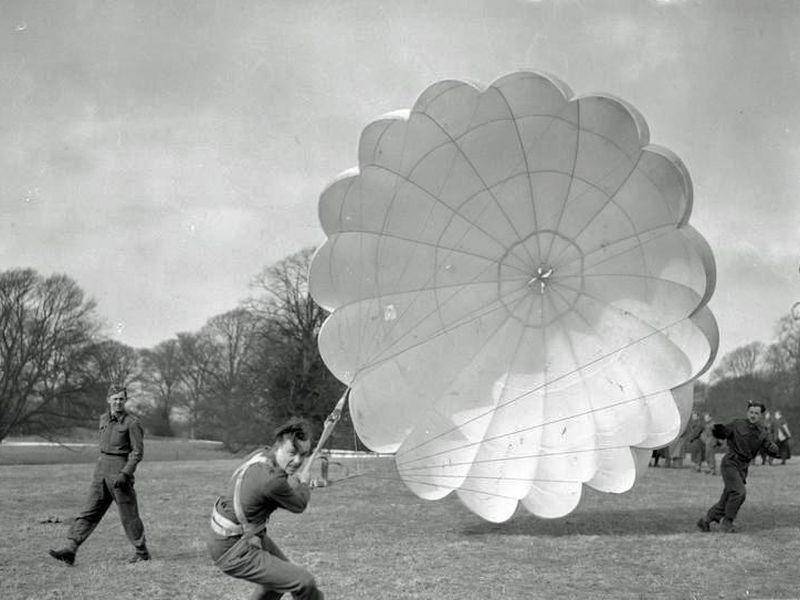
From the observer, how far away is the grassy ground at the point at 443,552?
23.4ft

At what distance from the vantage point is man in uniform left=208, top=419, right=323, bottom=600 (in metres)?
4.89

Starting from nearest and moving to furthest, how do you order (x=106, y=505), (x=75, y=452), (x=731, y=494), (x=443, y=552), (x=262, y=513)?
(x=262, y=513)
(x=106, y=505)
(x=443, y=552)
(x=731, y=494)
(x=75, y=452)

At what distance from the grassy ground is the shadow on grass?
26mm

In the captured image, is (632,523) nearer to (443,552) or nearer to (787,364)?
(443,552)

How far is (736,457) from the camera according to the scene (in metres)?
10.4

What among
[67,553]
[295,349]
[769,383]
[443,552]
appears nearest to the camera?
[67,553]

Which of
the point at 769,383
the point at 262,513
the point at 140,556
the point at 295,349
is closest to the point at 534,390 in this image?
the point at 140,556

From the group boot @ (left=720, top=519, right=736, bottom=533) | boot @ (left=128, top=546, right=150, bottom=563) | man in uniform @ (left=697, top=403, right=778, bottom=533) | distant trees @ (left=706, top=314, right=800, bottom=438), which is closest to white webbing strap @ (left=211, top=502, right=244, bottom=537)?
boot @ (left=128, top=546, right=150, bottom=563)

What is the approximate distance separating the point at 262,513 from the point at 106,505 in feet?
13.9

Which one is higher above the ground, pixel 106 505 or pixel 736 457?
pixel 736 457

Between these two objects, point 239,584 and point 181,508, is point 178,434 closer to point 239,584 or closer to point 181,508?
point 181,508

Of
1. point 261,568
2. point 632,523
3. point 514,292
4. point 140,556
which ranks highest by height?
point 514,292

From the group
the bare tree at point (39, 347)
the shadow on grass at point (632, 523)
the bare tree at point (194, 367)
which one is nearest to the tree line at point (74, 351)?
the bare tree at point (39, 347)

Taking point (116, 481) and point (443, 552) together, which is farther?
point (443, 552)
